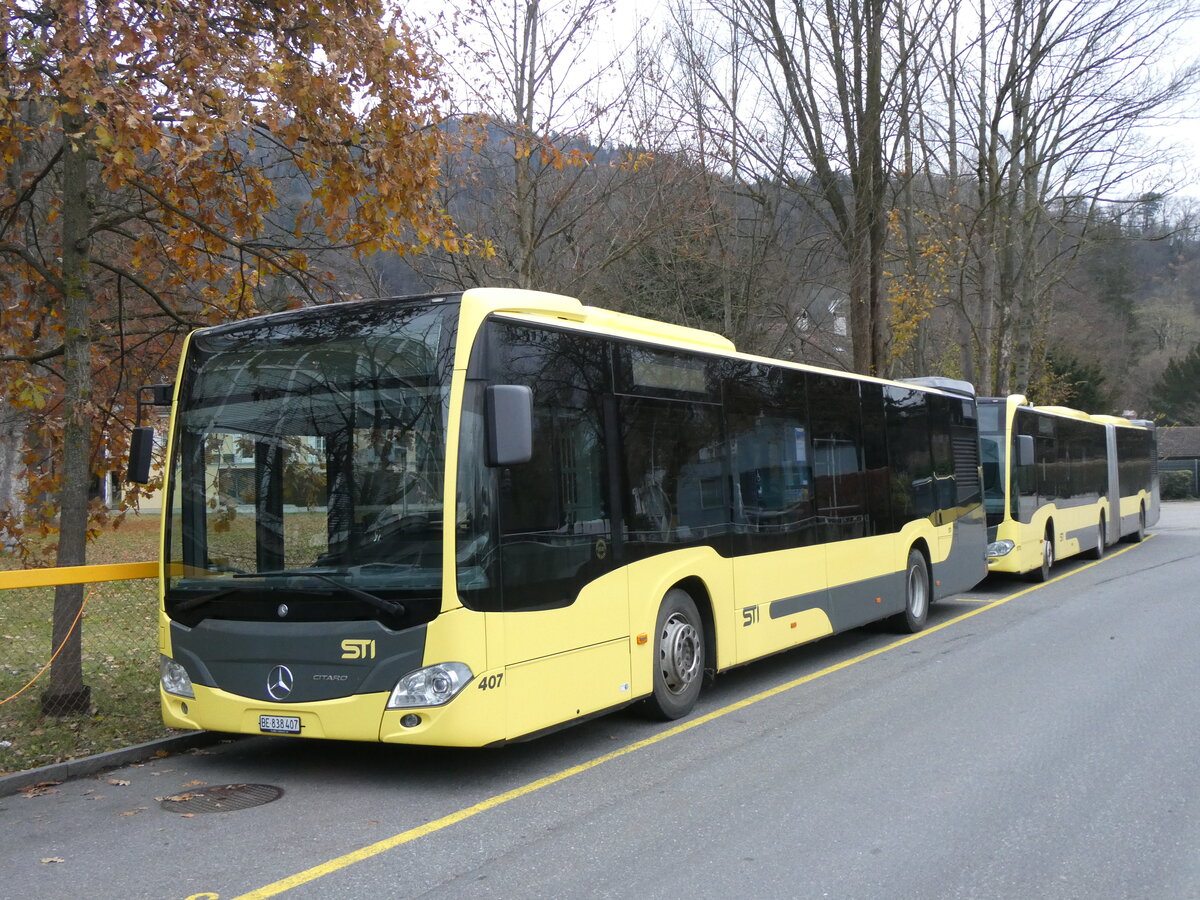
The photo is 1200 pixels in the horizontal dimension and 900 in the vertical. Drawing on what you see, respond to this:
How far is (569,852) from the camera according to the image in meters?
5.17

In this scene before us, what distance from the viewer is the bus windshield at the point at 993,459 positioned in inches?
656

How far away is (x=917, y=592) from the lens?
42.5 feet

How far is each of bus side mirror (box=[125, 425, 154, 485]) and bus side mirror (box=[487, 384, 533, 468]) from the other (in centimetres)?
251

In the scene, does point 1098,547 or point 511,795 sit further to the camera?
point 1098,547

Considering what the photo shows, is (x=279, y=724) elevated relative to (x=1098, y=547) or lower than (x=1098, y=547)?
elevated

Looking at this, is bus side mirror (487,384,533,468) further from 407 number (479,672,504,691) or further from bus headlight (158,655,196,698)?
bus headlight (158,655,196,698)

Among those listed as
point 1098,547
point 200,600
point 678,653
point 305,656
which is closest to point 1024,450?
point 1098,547

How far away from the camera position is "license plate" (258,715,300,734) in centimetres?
644

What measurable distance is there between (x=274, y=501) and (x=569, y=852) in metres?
2.84

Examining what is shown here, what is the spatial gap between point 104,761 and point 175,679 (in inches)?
30.7

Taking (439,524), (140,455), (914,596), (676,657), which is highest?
(140,455)

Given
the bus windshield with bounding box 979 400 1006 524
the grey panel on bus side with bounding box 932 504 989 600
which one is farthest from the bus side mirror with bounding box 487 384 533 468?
the bus windshield with bounding box 979 400 1006 524

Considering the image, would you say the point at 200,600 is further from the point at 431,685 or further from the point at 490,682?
the point at 490,682

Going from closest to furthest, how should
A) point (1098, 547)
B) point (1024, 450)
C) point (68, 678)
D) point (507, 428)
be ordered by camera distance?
point (507, 428) → point (68, 678) → point (1024, 450) → point (1098, 547)
